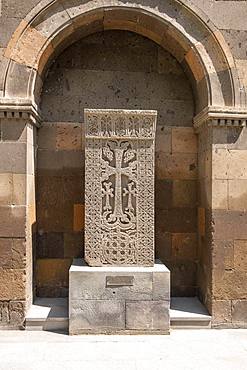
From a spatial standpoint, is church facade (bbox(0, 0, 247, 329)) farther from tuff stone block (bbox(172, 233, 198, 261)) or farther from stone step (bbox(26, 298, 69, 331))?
stone step (bbox(26, 298, 69, 331))

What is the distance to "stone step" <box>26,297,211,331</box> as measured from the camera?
394 centimetres

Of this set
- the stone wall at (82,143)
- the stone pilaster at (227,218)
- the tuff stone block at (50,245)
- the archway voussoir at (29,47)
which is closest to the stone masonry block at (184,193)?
the stone wall at (82,143)

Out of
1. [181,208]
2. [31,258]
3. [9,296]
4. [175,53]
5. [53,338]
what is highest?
[175,53]

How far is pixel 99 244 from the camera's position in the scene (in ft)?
13.0

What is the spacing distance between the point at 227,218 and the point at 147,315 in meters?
1.37

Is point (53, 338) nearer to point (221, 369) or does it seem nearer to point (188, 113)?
point (221, 369)

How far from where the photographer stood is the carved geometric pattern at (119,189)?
13.0 ft

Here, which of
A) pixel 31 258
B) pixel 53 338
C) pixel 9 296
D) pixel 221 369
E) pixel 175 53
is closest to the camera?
pixel 221 369

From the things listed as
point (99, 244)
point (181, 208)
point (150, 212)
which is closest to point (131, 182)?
point (150, 212)

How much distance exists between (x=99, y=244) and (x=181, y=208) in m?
1.31

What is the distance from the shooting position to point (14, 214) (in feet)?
13.1

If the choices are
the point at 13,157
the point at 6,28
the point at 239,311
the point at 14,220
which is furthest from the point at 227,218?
the point at 6,28

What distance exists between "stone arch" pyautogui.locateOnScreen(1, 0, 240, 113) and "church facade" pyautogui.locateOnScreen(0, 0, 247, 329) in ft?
0.04

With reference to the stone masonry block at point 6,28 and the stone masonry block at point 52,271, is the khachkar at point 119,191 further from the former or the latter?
the stone masonry block at point 6,28
